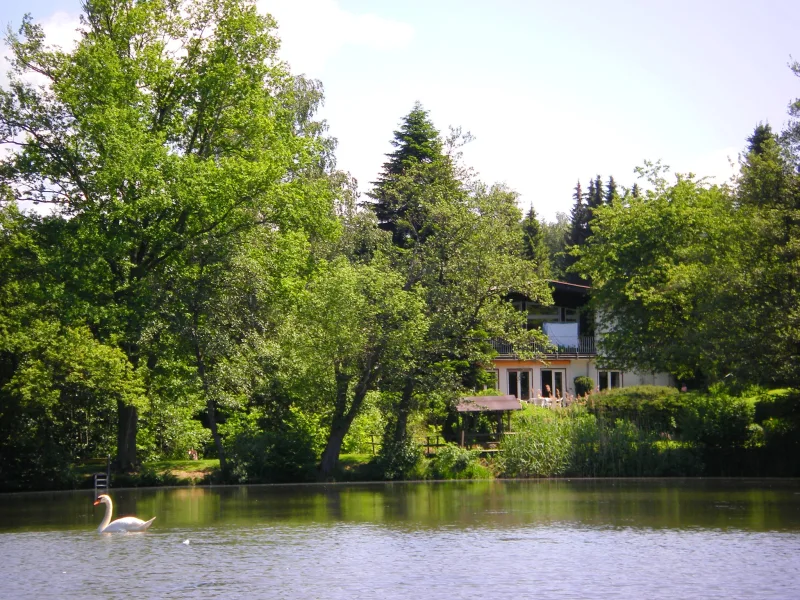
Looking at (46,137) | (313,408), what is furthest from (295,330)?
(46,137)

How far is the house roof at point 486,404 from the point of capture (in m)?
42.5

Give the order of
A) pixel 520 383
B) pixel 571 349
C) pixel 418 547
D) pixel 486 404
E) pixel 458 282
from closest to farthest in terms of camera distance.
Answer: pixel 418 547, pixel 458 282, pixel 486 404, pixel 571 349, pixel 520 383

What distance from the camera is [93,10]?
127ft

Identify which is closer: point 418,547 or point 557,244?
point 418,547

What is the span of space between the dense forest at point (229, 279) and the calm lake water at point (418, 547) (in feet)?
19.8

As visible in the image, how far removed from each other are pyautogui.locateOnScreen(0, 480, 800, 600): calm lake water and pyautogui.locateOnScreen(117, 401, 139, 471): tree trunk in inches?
229

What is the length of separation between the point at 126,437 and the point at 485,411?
15.2 meters

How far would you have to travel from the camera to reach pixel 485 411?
44500 mm

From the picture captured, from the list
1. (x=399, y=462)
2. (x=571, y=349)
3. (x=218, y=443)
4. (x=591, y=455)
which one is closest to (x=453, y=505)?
(x=399, y=462)

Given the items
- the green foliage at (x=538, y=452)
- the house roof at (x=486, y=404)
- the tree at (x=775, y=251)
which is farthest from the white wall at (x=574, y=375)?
the tree at (x=775, y=251)

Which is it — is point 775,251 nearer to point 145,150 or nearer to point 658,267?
point 658,267

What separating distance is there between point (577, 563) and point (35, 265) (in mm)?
25270

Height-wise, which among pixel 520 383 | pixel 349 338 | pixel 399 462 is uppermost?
pixel 520 383

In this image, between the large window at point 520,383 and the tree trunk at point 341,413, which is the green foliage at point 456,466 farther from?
the large window at point 520,383
